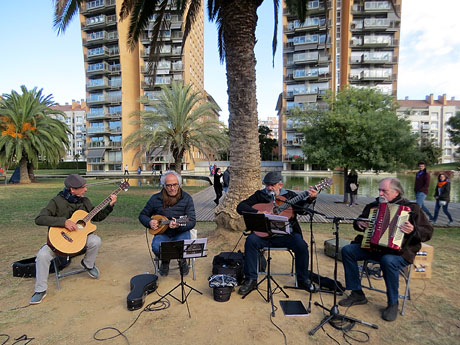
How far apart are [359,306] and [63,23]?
8.31 meters

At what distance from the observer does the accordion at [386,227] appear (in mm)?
3436

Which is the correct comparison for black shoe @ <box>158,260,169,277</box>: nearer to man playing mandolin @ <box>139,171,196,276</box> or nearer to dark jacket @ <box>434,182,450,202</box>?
man playing mandolin @ <box>139,171,196,276</box>

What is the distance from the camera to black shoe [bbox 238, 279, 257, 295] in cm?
408

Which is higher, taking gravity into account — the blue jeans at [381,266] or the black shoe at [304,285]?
the blue jeans at [381,266]

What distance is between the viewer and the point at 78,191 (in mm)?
4523

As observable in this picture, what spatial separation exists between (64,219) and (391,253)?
4.60 meters

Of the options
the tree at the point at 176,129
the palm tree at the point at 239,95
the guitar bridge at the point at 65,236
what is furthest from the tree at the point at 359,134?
the guitar bridge at the point at 65,236

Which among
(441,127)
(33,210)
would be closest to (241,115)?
(33,210)

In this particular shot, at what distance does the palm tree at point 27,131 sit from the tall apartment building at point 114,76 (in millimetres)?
23348

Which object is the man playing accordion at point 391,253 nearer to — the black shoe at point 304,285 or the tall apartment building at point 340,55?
the black shoe at point 304,285

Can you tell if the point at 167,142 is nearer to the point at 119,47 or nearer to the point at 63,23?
the point at 63,23

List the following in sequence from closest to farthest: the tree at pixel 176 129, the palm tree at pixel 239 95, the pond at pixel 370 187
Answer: the palm tree at pixel 239 95
the pond at pixel 370 187
the tree at pixel 176 129

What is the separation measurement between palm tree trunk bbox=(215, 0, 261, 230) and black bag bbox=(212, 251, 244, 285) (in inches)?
70.3

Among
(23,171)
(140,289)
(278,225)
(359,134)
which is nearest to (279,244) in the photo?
(278,225)
